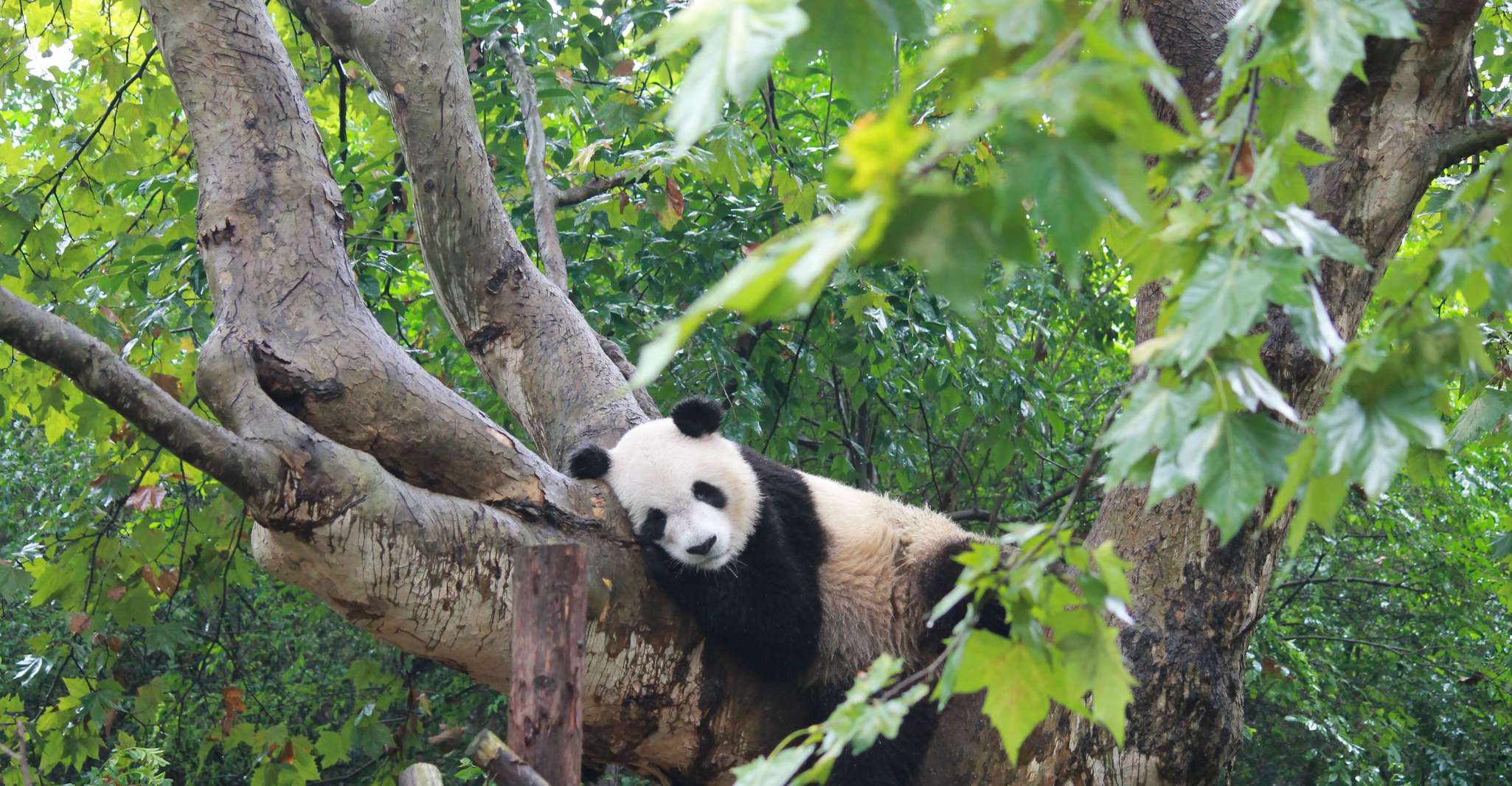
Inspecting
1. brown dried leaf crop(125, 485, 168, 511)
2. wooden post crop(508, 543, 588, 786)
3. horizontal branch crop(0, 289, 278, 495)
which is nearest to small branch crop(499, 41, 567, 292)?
brown dried leaf crop(125, 485, 168, 511)

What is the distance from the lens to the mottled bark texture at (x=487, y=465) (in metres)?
2.32

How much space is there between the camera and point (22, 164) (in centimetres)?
516

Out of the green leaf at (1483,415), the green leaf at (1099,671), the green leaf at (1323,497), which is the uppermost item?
the green leaf at (1323,497)

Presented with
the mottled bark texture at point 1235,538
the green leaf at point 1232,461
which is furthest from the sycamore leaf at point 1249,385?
the mottled bark texture at point 1235,538

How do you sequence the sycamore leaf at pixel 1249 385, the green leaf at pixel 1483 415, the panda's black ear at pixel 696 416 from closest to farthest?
the sycamore leaf at pixel 1249 385
the green leaf at pixel 1483 415
the panda's black ear at pixel 696 416

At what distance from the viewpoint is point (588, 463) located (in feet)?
10.1

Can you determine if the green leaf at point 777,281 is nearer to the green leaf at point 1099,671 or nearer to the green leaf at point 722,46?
the green leaf at point 722,46

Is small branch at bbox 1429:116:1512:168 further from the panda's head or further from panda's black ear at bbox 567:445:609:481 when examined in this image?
panda's black ear at bbox 567:445:609:481

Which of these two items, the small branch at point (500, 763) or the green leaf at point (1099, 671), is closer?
the green leaf at point (1099, 671)

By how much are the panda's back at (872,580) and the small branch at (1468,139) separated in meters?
1.50

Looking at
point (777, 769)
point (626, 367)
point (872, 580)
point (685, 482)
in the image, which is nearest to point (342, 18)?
point (626, 367)

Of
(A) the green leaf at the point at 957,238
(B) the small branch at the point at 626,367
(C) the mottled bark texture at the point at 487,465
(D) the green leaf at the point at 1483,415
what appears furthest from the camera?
(B) the small branch at the point at 626,367

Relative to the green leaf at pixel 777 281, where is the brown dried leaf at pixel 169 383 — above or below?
below

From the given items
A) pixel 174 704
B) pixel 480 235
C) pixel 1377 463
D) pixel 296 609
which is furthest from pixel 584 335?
pixel 296 609
